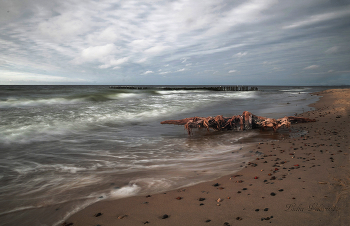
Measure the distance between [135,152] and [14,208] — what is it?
121 inches

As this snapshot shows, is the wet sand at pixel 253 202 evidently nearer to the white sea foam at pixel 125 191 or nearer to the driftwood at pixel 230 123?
the white sea foam at pixel 125 191

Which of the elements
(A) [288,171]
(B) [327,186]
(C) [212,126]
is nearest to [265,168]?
(A) [288,171]

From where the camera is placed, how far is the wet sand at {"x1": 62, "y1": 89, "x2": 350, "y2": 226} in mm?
2490

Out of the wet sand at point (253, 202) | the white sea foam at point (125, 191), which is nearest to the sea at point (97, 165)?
the white sea foam at point (125, 191)

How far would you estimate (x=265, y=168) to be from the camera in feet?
13.5

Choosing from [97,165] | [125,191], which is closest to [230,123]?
[97,165]

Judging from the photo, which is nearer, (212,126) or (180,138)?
(180,138)

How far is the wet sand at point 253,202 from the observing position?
2.49m

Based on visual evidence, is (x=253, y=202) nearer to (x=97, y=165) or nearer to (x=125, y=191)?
(x=125, y=191)

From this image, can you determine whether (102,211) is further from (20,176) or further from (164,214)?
(20,176)

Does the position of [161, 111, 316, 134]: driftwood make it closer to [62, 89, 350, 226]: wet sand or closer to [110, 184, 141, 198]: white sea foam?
[62, 89, 350, 226]: wet sand

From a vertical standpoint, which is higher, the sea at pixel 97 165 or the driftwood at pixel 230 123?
the driftwood at pixel 230 123

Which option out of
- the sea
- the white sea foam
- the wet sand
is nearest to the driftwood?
the sea

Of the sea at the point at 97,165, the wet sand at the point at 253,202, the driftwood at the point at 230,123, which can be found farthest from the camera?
the driftwood at the point at 230,123
